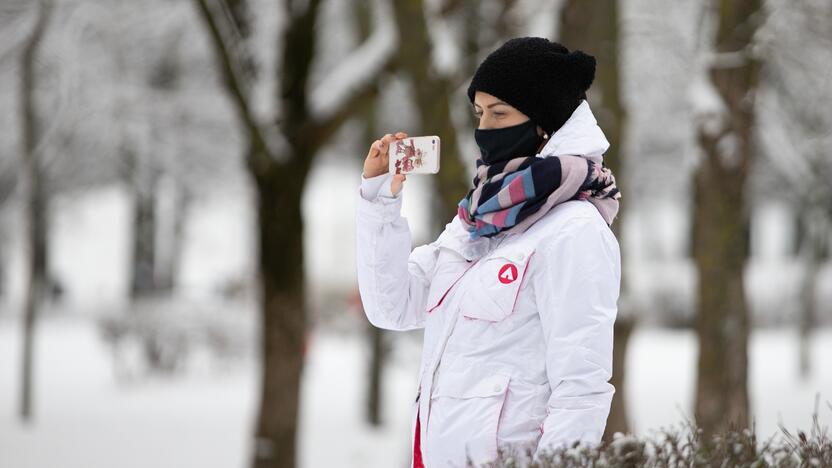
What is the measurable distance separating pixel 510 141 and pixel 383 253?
18.0 inches

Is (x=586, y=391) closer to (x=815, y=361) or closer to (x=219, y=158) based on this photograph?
(x=815, y=361)

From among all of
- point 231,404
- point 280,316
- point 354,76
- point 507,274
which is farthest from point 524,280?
point 231,404

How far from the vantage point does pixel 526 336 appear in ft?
8.11

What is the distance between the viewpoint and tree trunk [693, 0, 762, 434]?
7.29m

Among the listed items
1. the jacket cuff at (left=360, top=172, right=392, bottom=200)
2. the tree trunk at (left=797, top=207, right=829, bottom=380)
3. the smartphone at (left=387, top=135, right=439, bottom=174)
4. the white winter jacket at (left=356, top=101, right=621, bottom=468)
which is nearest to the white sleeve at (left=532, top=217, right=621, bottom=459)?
the white winter jacket at (left=356, top=101, right=621, bottom=468)

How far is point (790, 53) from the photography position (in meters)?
10.5

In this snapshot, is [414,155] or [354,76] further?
[354,76]

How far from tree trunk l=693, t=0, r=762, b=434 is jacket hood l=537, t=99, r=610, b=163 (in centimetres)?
498

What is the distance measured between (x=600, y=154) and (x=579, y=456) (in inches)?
30.3

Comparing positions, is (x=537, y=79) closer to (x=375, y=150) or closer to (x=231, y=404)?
(x=375, y=150)

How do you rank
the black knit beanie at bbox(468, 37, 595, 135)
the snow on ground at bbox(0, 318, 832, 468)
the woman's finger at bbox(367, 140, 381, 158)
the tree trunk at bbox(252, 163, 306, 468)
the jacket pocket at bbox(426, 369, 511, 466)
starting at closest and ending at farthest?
1. the jacket pocket at bbox(426, 369, 511, 466)
2. the black knit beanie at bbox(468, 37, 595, 135)
3. the woman's finger at bbox(367, 140, 381, 158)
4. the tree trunk at bbox(252, 163, 306, 468)
5. the snow on ground at bbox(0, 318, 832, 468)

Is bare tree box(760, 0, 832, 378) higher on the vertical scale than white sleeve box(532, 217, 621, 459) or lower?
higher

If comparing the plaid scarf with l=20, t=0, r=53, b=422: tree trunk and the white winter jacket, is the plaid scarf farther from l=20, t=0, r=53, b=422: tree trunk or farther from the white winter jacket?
l=20, t=0, r=53, b=422: tree trunk

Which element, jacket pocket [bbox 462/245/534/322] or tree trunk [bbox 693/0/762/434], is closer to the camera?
jacket pocket [bbox 462/245/534/322]
